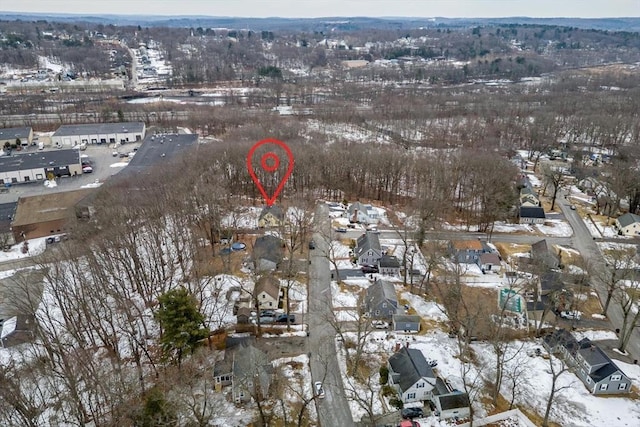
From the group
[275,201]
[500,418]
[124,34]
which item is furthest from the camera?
[124,34]

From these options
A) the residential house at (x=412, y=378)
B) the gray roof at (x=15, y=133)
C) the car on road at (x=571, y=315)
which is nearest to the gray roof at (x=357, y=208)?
the car on road at (x=571, y=315)

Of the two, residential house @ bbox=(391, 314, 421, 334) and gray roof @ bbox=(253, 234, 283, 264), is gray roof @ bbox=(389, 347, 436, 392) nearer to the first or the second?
residential house @ bbox=(391, 314, 421, 334)

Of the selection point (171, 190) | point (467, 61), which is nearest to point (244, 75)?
point (467, 61)

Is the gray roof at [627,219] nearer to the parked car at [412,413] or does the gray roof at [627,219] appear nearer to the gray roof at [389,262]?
the gray roof at [389,262]

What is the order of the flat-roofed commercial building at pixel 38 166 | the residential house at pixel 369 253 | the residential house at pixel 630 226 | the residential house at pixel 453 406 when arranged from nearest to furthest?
1. the residential house at pixel 453 406
2. the residential house at pixel 369 253
3. the residential house at pixel 630 226
4. the flat-roofed commercial building at pixel 38 166

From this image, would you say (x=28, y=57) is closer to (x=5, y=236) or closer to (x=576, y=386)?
(x=5, y=236)

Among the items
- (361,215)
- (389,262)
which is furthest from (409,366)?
(361,215)
